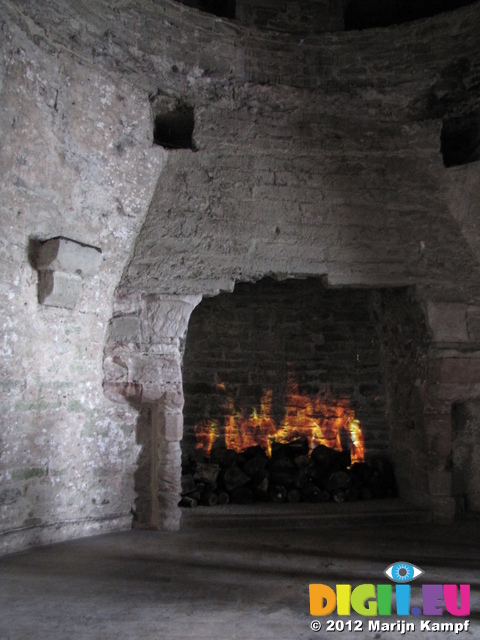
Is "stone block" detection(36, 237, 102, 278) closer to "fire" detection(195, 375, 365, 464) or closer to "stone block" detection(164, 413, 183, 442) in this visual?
"stone block" detection(164, 413, 183, 442)

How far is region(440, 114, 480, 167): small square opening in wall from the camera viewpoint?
5152 mm

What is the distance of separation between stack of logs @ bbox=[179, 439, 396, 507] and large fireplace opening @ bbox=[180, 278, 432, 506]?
21mm

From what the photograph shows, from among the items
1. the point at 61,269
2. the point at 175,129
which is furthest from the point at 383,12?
the point at 61,269

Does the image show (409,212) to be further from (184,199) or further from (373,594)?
(373,594)

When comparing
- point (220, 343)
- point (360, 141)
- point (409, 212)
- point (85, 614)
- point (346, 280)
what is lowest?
point (85, 614)

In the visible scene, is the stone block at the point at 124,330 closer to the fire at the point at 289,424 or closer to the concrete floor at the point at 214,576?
the concrete floor at the point at 214,576

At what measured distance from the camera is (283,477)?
533 centimetres

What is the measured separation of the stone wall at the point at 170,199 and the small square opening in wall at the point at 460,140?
121 mm

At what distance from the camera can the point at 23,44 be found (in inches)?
153

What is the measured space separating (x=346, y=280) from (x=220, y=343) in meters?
2.01

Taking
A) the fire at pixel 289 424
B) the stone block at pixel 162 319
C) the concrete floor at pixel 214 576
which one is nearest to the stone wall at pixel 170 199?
the stone block at pixel 162 319

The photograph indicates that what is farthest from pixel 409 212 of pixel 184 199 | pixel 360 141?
pixel 184 199

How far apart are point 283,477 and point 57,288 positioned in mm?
2922

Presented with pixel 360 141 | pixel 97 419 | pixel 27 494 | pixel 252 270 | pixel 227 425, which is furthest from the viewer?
pixel 227 425
